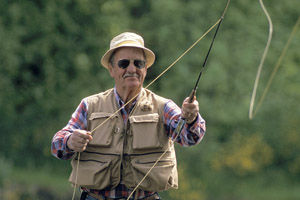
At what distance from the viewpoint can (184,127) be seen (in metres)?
3.16

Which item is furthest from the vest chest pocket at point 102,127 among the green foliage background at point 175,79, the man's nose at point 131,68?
the green foliage background at point 175,79

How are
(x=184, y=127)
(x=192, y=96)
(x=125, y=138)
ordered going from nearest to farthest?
(x=192, y=96) < (x=184, y=127) < (x=125, y=138)

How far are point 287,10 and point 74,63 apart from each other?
403cm

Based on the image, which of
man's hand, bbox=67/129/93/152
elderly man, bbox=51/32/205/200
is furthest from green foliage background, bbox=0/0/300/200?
man's hand, bbox=67/129/93/152

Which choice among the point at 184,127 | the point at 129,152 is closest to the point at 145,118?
the point at 129,152

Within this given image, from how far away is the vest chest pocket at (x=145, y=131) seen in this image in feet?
11.0

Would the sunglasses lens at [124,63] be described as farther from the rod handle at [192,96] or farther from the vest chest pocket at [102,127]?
the rod handle at [192,96]

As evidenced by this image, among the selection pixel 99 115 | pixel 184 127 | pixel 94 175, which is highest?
pixel 99 115

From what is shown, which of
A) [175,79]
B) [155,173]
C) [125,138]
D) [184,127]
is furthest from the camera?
[175,79]

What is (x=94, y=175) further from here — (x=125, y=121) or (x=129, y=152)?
(x=125, y=121)

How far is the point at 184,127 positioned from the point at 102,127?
524mm

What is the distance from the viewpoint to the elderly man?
3.31 meters

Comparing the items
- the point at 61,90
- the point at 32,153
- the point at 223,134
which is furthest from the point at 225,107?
the point at 32,153

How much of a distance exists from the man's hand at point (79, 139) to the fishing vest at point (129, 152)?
0.49 feet
